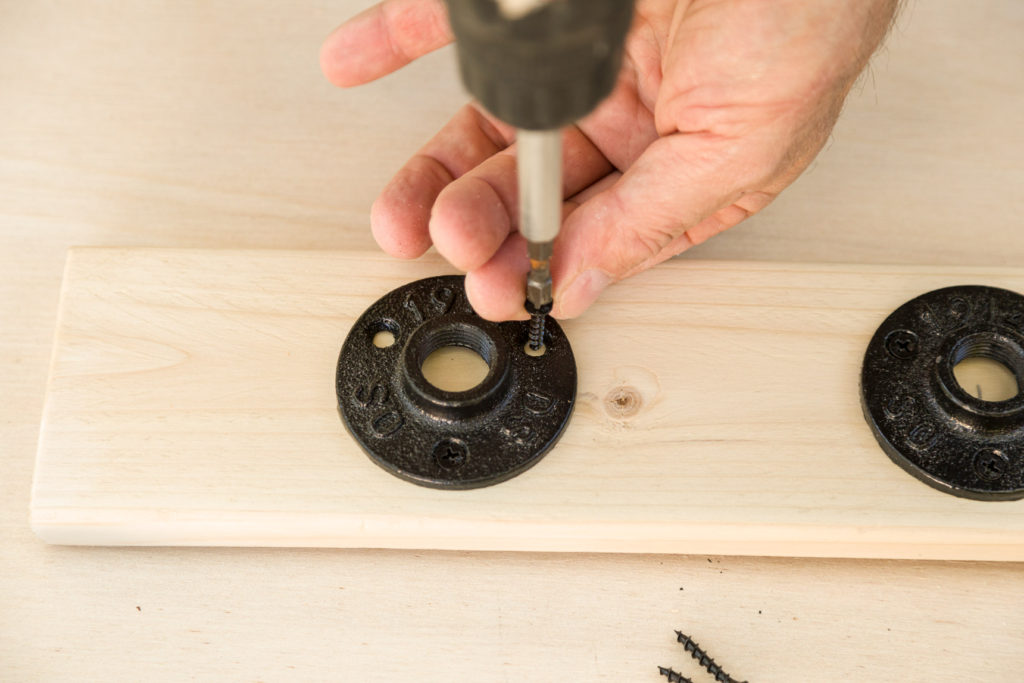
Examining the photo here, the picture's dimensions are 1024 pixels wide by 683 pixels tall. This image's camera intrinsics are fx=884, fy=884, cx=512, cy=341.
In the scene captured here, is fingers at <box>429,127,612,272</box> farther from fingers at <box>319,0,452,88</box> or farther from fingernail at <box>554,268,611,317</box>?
fingers at <box>319,0,452,88</box>

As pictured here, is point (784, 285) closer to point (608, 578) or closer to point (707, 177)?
point (707, 177)

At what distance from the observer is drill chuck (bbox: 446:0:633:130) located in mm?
458

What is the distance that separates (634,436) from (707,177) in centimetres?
28

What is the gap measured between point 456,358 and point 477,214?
0.16 meters

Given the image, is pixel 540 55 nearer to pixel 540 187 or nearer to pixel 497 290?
pixel 540 187

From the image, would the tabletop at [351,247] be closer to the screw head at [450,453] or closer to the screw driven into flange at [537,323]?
the screw head at [450,453]

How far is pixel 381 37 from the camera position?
43.5 inches

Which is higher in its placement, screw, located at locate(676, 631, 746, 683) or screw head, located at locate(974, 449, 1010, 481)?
screw head, located at locate(974, 449, 1010, 481)

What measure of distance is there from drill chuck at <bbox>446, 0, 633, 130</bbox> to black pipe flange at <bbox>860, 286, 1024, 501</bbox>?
571 millimetres

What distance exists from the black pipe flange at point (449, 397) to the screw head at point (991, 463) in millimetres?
417

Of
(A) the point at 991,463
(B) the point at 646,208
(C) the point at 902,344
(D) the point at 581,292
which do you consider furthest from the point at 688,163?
(A) the point at 991,463

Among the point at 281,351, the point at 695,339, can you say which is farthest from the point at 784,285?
the point at 281,351

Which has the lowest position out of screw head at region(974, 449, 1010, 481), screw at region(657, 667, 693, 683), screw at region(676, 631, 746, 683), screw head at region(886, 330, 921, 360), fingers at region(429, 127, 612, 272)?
screw at region(657, 667, 693, 683)

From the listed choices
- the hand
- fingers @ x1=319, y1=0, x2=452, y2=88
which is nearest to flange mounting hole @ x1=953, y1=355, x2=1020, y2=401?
the hand
